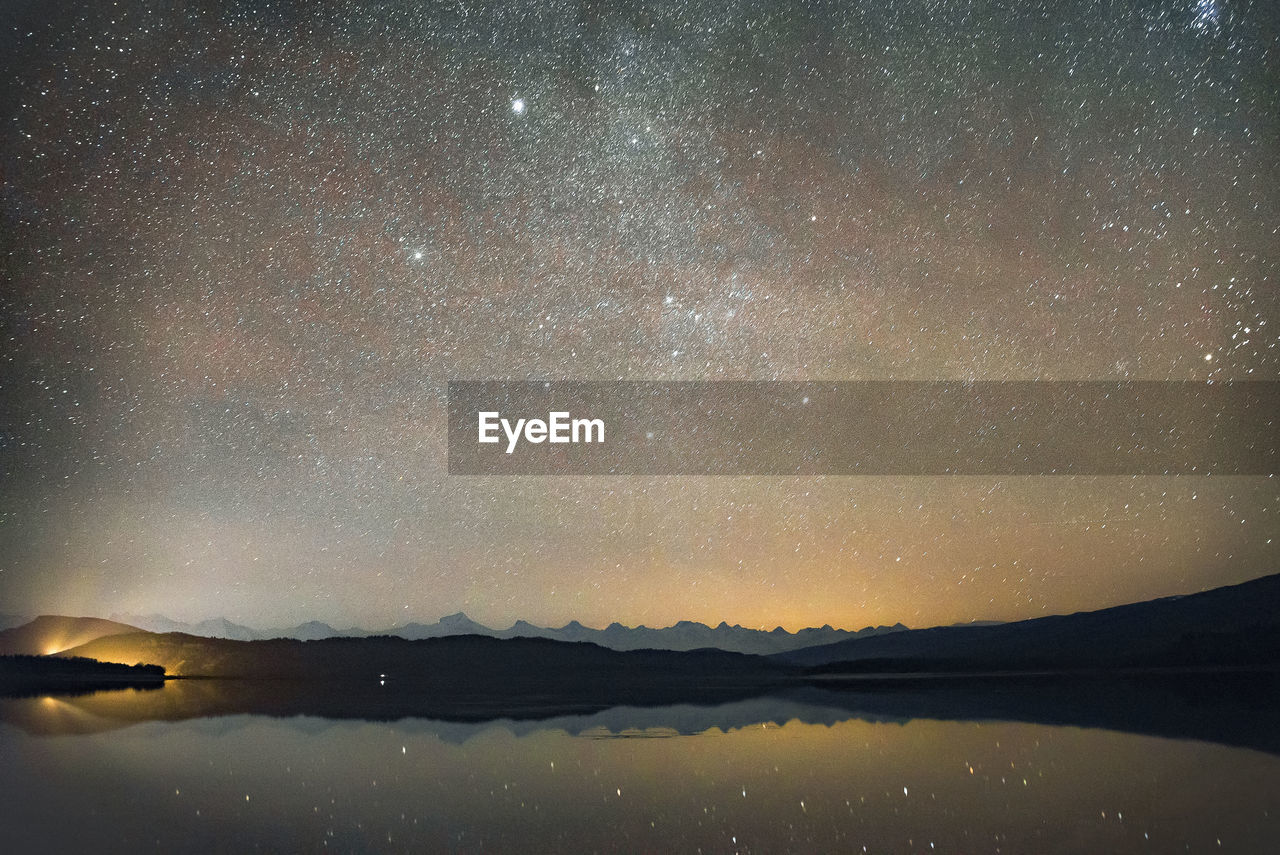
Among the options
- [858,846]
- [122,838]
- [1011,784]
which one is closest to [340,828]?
[122,838]

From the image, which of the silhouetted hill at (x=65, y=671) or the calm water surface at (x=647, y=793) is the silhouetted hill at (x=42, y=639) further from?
the calm water surface at (x=647, y=793)

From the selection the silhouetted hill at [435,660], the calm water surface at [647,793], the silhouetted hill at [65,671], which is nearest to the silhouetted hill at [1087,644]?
the silhouetted hill at [435,660]

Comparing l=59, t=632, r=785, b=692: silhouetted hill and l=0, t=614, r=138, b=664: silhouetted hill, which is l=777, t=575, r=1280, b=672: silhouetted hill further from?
l=0, t=614, r=138, b=664: silhouetted hill

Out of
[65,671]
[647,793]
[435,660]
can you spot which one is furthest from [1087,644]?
[647,793]

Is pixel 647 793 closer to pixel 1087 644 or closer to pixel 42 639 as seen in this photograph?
pixel 42 639

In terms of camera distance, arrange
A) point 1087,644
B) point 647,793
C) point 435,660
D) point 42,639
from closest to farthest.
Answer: point 647,793 < point 42,639 < point 435,660 < point 1087,644
